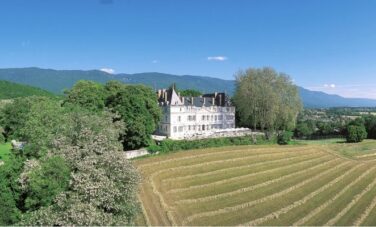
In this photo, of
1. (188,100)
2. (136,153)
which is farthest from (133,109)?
(188,100)

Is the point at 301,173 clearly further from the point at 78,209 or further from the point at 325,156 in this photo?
the point at 78,209

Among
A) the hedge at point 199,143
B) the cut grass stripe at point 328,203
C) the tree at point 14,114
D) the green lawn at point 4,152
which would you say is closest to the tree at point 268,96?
the hedge at point 199,143

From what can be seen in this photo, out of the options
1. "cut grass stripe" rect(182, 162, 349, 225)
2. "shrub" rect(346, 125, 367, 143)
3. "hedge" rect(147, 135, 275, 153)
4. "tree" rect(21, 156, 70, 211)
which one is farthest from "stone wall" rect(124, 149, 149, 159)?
"shrub" rect(346, 125, 367, 143)

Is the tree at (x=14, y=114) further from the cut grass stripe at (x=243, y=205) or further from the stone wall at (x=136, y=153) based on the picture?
the cut grass stripe at (x=243, y=205)

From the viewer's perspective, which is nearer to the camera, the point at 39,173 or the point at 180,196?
the point at 39,173

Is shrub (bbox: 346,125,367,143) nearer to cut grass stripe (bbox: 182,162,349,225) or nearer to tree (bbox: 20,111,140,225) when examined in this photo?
cut grass stripe (bbox: 182,162,349,225)

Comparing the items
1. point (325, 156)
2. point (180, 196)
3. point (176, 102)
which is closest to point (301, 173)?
point (325, 156)
